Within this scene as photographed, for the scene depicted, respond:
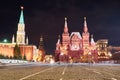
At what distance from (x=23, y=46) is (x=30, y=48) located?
4.86 metres

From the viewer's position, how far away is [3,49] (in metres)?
145

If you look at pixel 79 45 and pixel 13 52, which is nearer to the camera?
pixel 13 52

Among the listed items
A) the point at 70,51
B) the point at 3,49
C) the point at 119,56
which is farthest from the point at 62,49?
the point at 3,49

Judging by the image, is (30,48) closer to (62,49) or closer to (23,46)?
(23,46)

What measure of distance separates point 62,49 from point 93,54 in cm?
2217

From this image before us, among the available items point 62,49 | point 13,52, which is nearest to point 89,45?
point 62,49

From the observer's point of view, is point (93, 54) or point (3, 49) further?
point (93, 54)

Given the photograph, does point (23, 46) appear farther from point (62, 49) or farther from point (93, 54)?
point (93, 54)

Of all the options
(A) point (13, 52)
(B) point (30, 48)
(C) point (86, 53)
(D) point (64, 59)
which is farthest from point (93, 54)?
(A) point (13, 52)

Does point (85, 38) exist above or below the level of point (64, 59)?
above

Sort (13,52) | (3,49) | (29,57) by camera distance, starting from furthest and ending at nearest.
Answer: (29,57) → (13,52) → (3,49)

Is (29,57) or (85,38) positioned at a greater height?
(85,38)

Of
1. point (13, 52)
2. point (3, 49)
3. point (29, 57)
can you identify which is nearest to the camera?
point (3, 49)

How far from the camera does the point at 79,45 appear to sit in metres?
199
